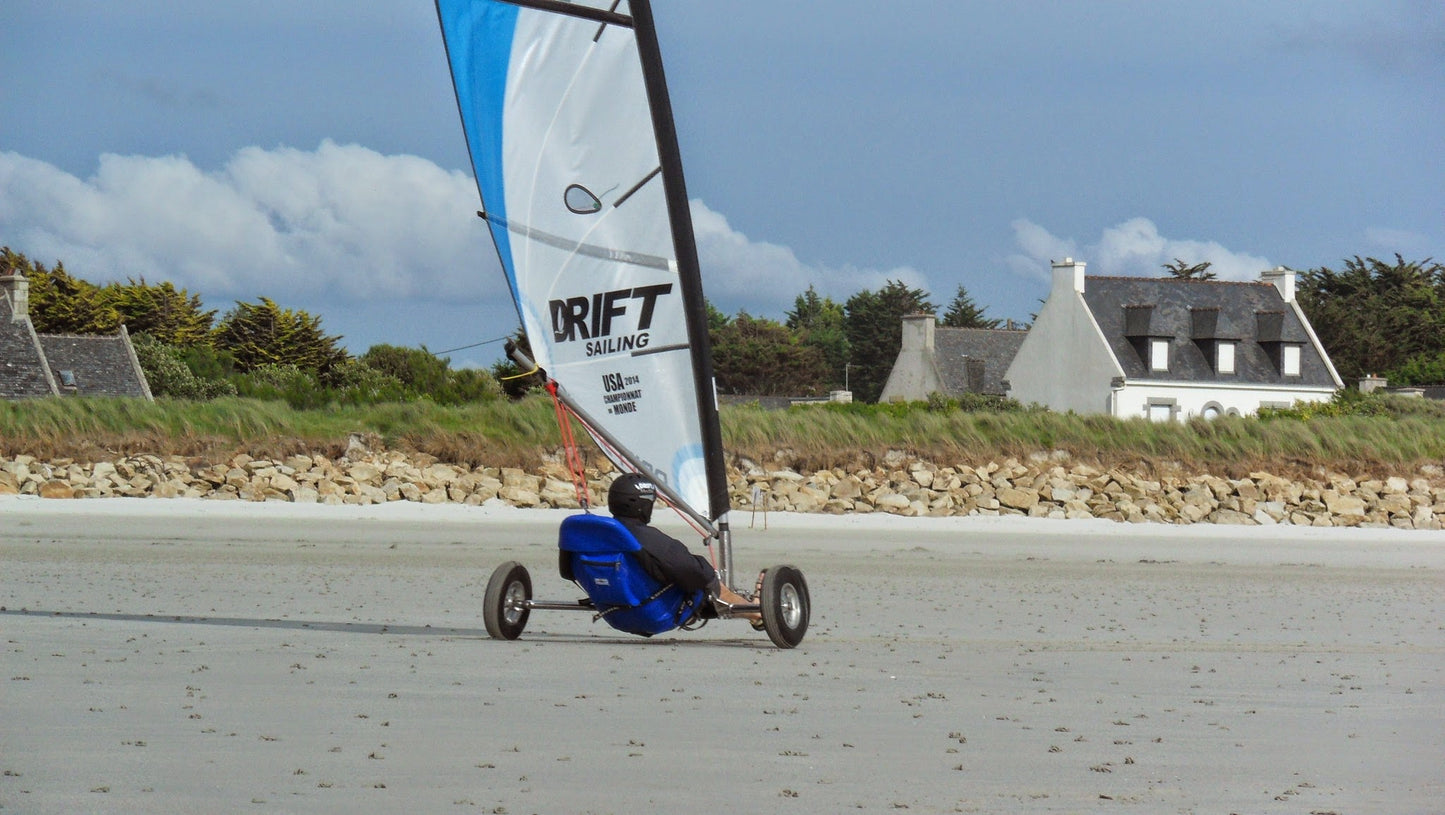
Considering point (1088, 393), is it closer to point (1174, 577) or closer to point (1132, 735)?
point (1174, 577)

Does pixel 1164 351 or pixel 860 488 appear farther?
pixel 1164 351

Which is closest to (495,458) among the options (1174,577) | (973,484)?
(973,484)

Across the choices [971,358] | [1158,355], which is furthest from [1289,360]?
[971,358]

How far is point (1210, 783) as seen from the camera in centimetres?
546

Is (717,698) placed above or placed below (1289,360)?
below

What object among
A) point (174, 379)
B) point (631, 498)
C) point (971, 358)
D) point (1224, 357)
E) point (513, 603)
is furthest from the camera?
point (971, 358)

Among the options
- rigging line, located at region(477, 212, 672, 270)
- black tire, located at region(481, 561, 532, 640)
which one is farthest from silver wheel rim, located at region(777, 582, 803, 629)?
rigging line, located at region(477, 212, 672, 270)

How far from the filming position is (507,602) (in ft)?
29.8

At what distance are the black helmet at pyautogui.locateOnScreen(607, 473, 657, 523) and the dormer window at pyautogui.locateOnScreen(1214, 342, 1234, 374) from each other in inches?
1582

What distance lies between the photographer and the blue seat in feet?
27.7

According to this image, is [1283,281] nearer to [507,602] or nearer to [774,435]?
[774,435]

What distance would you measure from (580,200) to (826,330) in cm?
8770

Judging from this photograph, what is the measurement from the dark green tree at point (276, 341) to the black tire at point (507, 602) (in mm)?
39981

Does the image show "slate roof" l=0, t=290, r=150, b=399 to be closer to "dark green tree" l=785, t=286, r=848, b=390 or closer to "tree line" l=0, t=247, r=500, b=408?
"tree line" l=0, t=247, r=500, b=408
